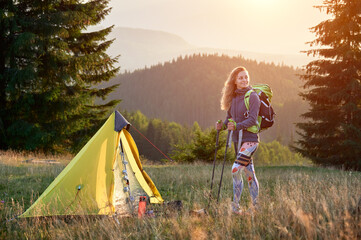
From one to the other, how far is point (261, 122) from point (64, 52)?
14471mm

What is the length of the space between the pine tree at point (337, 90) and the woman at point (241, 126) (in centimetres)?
1132

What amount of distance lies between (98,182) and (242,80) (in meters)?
2.96

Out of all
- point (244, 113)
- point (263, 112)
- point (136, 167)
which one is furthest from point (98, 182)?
point (263, 112)

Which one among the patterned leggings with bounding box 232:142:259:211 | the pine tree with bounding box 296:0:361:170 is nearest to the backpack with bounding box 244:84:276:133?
the patterned leggings with bounding box 232:142:259:211

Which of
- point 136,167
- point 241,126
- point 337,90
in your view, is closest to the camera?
point 241,126

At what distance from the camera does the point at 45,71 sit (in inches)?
662

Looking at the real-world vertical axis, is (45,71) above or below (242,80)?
above

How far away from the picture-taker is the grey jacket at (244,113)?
15.2 ft

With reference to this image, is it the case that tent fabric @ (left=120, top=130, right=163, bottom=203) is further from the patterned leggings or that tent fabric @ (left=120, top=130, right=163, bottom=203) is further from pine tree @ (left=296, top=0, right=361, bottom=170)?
pine tree @ (left=296, top=0, right=361, bottom=170)

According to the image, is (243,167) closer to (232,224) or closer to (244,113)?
(244,113)

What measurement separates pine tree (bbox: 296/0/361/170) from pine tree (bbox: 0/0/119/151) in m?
11.9

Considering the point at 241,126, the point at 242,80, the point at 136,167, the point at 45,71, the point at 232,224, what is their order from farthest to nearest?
the point at 45,71 < the point at 136,167 < the point at 242,80 < the point at 241,126 < the point at 232,224

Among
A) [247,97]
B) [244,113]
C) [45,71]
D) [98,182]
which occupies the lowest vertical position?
[98,182]

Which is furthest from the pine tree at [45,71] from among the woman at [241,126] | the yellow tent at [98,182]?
the woman at [241,126]
